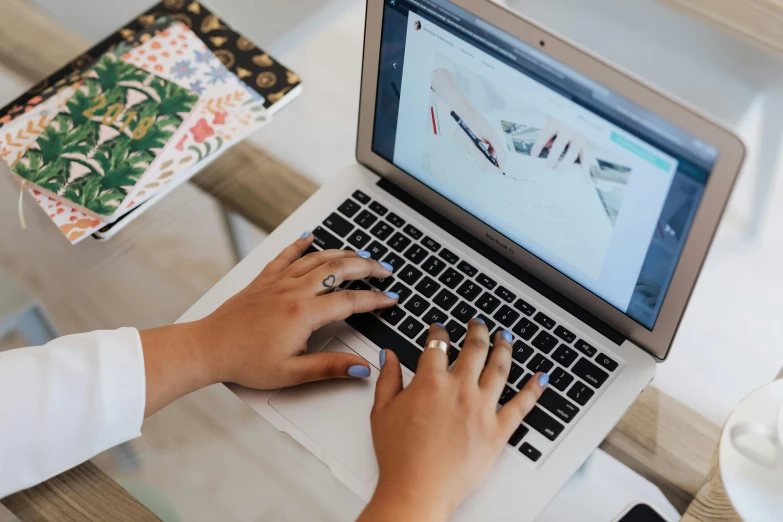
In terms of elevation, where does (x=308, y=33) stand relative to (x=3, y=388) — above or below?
above

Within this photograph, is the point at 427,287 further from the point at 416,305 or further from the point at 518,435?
the point at 518,435

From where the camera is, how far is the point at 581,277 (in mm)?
766

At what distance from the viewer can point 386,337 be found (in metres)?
0.78

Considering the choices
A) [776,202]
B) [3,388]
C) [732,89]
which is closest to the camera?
[3,388]

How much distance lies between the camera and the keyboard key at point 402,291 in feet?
2.64

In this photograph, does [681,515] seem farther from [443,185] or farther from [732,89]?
[732,89]

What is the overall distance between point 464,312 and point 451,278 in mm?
44

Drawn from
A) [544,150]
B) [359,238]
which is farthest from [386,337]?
[544,150]

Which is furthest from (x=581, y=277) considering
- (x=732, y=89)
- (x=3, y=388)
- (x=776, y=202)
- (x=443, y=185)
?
(x=732, y=89)

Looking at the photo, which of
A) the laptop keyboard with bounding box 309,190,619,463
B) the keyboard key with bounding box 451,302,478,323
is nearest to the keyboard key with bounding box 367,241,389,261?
the laptop keyboard with bounding box 309,190,619,463

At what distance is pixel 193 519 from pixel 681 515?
48 centimetres

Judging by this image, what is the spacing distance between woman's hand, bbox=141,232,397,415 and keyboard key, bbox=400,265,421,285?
32mm

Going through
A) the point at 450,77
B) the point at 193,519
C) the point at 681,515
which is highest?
the point at 450,77

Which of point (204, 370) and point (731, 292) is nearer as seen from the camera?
point (204, 370)
